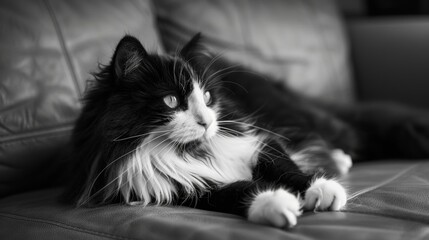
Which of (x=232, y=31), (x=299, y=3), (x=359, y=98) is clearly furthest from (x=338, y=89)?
(x=232, y=31)

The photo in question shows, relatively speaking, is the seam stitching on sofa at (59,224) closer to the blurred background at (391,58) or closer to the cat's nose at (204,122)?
the cat's nose at (204,122)

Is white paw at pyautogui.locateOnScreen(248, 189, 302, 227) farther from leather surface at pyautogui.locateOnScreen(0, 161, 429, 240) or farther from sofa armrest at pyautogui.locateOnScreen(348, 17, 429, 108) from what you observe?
sofa armrest at pyautogui.locateOnScreen(348, 17, 429, 108)

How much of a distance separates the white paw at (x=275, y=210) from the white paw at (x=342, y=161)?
56 cm

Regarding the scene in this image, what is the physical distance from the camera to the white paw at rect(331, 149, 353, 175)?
1583 mm

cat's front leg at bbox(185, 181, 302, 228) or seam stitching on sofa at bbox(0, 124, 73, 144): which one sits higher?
seam stitching on sofa at bbox(0, 124, 73, 144)

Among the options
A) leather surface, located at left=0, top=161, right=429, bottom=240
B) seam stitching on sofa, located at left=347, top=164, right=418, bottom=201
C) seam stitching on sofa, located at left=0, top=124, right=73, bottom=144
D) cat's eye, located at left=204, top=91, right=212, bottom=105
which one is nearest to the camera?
leather surface, located at left=0, top=161, right=429, bottom=240

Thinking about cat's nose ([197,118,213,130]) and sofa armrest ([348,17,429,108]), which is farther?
sofa armrest ([348,17,429,108])

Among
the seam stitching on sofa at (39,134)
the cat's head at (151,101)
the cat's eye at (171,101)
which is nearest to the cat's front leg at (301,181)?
the cat's head at (151,101)

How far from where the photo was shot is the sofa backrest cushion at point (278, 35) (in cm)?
196

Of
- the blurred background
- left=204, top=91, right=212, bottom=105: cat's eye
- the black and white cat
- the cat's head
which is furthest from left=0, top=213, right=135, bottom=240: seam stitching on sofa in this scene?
the blurred background

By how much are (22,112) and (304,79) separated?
1.30 m

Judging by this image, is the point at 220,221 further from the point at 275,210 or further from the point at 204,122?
the point at 204,122

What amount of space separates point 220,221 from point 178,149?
316 millimetres

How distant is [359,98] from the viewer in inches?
103
